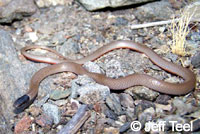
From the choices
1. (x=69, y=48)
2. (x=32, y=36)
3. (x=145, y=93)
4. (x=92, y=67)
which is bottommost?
(x=145, y=93)

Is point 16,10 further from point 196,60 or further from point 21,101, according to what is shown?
point 196,60

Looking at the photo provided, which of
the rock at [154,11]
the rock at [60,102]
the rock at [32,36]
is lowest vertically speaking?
the rock at [60,102]

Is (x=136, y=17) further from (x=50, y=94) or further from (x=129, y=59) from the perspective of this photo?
(x=50, y=94)

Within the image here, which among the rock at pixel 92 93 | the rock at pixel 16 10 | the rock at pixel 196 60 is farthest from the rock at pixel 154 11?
the rock at pixel 16 10

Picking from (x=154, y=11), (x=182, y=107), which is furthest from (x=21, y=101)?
(x=154, y=11)

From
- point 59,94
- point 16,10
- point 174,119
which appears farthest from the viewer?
point 16,10

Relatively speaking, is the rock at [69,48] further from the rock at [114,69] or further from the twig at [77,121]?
the twig at [77,121]

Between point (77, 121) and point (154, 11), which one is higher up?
point (154, 11)

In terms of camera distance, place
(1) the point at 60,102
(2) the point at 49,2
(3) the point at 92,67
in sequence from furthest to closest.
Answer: (2) the point at 49,2 → (3) the point at 92,67 → (1) the point at 60,102
